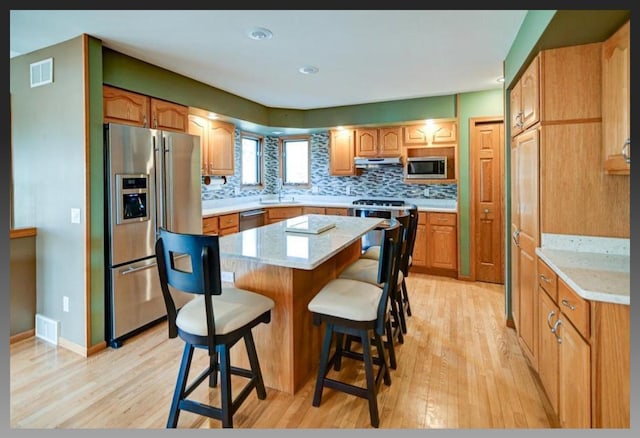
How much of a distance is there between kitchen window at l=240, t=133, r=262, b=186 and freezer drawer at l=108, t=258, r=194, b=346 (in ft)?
8.57

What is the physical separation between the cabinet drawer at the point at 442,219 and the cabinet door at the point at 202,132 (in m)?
2.86

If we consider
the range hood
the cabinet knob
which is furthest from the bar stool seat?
the range hood

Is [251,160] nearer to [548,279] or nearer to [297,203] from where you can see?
[297,203]

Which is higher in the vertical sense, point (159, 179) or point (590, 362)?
point (159, 179)

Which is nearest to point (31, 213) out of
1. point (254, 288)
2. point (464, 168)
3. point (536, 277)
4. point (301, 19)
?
point (254, 288)

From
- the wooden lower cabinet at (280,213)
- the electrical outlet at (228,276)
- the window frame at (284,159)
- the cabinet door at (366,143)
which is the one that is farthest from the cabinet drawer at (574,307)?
the window frame at (284,159)

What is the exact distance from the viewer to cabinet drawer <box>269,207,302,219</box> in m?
4.95

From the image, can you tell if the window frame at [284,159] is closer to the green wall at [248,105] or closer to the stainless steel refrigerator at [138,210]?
the green wall at [248,105]

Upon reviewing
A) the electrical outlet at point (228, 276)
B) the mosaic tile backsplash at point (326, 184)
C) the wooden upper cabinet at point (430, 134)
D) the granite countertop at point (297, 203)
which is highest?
the wooden upper cabinet at point (430, 134)

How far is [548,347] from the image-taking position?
1.78m

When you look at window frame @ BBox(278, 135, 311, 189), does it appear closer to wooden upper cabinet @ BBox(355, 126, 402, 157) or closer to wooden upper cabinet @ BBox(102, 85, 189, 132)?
wooden upper cabinet @ BBox(355, 126, 402, 157)

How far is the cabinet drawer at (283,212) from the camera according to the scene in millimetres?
4949

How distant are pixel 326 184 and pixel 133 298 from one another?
11.4ft

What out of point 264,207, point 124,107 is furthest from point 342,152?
point 124,107
